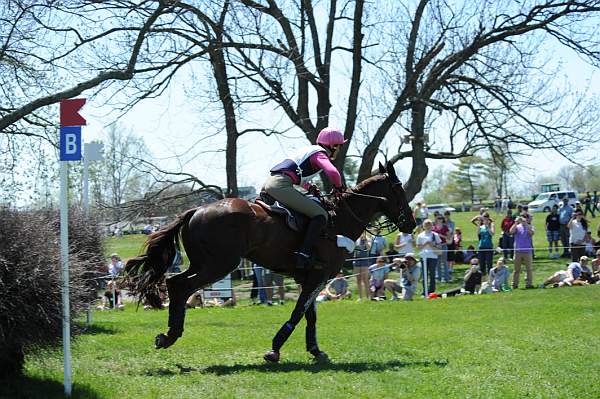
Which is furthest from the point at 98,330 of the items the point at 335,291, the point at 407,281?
the point at 335,291

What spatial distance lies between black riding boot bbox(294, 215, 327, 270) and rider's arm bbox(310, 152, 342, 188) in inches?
19.6

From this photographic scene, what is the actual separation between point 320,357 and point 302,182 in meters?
2.20

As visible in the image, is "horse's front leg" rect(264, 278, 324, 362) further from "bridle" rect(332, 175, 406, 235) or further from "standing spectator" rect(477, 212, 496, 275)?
"standing spectator" rect(477, 212, 496, 275)

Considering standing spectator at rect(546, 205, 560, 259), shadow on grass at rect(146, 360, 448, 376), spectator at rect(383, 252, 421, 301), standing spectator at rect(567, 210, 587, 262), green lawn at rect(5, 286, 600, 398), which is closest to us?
green lawn at rect(5, 286, 600, 398)

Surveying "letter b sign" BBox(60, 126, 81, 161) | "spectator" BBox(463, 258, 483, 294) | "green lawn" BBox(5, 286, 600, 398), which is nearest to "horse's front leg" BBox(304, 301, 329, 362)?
"green lawn" BBox(5, 286, 600, 398)

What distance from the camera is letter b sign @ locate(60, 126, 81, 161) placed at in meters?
7.32

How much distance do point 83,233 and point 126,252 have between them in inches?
974

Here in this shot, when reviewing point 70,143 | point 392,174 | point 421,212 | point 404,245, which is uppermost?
point 421,212

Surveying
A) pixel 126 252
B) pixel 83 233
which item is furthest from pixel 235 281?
pixel 83 233

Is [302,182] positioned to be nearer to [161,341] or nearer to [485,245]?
[161,341]

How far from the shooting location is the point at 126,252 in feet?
119

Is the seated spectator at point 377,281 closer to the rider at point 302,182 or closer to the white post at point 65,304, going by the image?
the rider at point 302,182

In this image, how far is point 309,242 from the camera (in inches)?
A: 366

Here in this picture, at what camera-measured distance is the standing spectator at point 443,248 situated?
22419 mm
